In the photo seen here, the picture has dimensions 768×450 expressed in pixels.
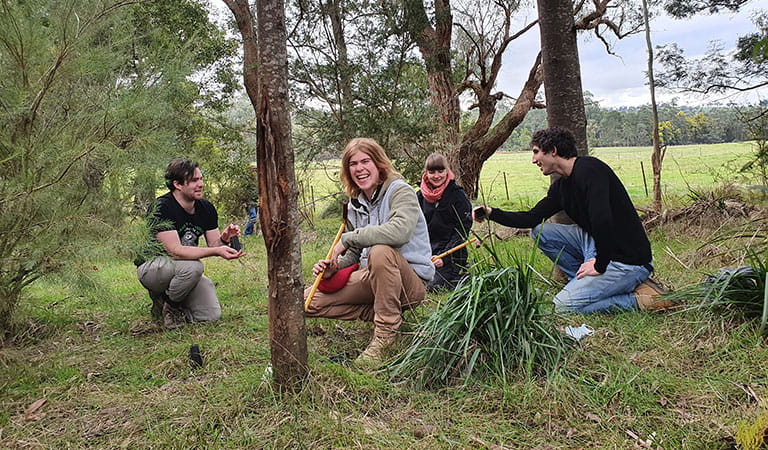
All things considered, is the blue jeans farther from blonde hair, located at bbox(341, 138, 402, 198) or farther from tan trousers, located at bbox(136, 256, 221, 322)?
tan trousers, located at bbox(136, 256, 221, 322)

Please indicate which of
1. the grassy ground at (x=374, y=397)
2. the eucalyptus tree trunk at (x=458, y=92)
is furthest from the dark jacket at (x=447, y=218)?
the eucalyptus tree trunk at (x=458, y=92)

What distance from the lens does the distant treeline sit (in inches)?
676

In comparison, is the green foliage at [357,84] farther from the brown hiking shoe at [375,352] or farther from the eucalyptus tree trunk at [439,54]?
the brown hiking shoe at [375,352]

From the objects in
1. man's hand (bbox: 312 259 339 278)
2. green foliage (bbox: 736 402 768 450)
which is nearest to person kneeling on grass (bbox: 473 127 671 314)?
man's hand (bbox: 312 259 339 278)

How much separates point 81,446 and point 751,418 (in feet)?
8.96

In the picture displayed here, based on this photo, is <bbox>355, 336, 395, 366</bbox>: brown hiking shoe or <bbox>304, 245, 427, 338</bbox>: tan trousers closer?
<bbox>355, 336, 395, 366</bbox>: brown hiking shoe

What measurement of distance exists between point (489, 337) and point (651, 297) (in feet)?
4.99

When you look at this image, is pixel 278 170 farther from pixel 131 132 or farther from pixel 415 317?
pixel 131 132

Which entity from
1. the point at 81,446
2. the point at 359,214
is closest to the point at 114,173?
the point at 359,214

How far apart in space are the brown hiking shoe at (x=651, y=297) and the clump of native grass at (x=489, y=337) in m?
1.06

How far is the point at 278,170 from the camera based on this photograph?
7.58ft

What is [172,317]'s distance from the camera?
3.98m

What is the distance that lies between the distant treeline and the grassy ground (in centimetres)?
647

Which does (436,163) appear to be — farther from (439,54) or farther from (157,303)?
(439,54)
